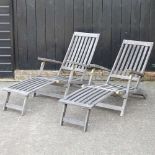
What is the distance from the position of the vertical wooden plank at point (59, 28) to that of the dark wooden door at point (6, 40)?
75 centimetres

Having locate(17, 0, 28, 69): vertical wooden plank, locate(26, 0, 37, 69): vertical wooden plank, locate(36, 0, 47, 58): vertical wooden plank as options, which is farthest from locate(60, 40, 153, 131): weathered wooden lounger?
locate(17, 0, 28, 69): vertical wooden plank

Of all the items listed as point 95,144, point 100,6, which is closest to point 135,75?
point 100,6

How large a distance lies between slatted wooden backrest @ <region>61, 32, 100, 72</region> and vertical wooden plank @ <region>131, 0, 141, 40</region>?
847 mm

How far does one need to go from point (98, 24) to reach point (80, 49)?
27.1 inches

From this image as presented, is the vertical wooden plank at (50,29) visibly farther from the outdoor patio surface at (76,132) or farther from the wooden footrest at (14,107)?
the wooden footrest at (14,107)

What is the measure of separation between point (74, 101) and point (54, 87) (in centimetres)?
169

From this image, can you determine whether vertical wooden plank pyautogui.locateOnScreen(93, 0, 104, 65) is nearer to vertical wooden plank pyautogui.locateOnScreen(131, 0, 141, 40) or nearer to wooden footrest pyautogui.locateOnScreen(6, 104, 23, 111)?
vertical wooden plank pyautogui.locateOnScreen(131, 0, 141, 40)

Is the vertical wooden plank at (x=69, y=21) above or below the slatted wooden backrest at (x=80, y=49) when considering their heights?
above

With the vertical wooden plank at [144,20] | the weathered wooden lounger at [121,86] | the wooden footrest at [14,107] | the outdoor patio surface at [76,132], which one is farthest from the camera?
the vertical wooden plank at [144,20]

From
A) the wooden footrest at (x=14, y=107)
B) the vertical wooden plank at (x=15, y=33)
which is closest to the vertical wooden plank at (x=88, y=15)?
the vertical wooden plank at (x=15, y=33)

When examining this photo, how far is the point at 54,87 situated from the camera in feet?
22.5

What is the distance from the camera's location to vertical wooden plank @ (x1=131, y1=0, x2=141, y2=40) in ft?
23.2

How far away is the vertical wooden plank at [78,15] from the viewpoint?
709 cm

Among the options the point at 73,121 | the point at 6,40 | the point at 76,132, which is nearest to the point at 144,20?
the point at 6,40
